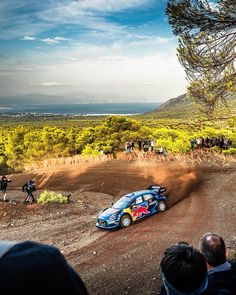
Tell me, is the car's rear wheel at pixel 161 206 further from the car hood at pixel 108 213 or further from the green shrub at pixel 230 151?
the green shrub at pixel 230 151

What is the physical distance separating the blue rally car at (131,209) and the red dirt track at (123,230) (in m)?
0.45

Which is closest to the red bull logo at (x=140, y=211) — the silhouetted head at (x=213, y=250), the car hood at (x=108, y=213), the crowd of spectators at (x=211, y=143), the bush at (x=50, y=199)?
the car hood at (x=108, y=213)

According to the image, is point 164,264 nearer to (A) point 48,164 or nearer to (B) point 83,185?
(B) point 83,185

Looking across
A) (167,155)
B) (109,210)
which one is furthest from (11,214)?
(167,155)

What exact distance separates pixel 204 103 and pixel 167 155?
16798 millimetres

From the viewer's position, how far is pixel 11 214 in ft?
67.9

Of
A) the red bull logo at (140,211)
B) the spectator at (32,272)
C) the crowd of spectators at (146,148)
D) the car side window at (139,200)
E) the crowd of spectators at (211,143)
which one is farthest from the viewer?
the crowd of spectators at (211,143)

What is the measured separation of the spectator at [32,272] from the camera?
4.58ft

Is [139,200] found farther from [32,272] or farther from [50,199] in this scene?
[32,272]

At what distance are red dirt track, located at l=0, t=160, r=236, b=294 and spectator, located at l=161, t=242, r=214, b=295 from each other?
771 centimetres

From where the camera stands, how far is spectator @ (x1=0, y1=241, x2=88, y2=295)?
1396 mm

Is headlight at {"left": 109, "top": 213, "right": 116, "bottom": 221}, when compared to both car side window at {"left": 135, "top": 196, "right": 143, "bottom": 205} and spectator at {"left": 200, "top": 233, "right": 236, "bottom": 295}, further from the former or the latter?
spectator at {"left": 200, "top": 233, "right": 236, "bottom": 295}

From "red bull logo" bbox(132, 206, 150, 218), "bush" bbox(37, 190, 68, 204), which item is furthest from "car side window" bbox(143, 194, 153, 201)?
"bush" bbox(37, 190, 68, 204)

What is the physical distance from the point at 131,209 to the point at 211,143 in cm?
1991
